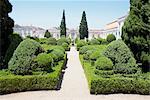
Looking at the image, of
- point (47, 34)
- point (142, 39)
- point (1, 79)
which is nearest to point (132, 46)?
point (142, 39)

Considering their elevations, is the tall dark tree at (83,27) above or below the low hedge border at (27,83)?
above

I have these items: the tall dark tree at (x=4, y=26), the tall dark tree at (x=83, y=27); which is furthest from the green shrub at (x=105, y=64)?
the tall dark tree at (x=83, y=27)

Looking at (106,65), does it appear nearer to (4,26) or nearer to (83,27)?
(4,26)

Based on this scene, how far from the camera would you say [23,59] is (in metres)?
15.7

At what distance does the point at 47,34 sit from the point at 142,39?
178 ft

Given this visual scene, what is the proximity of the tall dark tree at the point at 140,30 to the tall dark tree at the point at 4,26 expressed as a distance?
775 cm

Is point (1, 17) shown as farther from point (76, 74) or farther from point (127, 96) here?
point (127, 96)

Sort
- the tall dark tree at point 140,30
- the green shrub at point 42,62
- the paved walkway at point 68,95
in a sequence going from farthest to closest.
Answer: the tall dark tree at point 140,30, the green shrub at point 42,62, the paved walkway at point 68,95

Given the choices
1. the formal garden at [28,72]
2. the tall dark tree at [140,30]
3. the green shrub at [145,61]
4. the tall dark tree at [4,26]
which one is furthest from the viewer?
the tall dark tree at [4,26]

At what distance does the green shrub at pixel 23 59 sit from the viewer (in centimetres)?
1553

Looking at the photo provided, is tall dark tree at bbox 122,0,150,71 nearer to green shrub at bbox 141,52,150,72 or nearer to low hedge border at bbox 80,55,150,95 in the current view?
green shrub at bbox 141,52,150,72

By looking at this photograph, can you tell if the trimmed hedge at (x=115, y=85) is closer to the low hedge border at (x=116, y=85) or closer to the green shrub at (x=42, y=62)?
the low hedge border at (x=116, y=85)

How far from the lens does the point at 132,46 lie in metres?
17.5

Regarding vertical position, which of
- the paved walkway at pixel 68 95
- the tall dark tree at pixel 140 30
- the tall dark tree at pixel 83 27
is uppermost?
the tall dark tree at pixel 83 27
